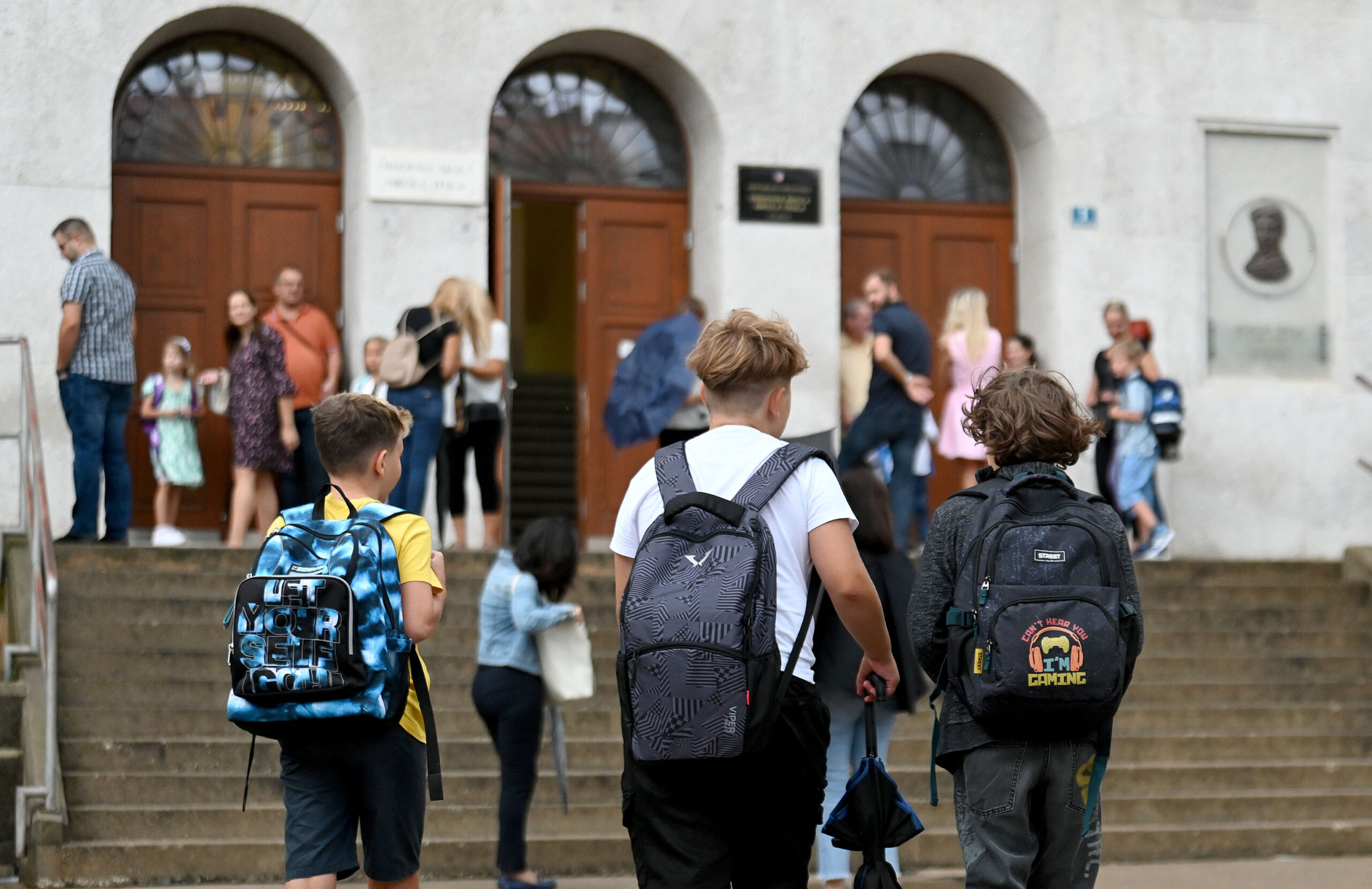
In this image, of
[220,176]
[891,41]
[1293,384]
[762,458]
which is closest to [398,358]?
[220,176]

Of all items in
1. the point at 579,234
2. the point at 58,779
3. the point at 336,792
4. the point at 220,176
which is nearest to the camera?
the point at 336,792

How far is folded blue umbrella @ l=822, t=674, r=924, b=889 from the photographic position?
13.0 ft

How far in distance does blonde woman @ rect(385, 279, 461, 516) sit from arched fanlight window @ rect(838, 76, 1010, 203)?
4627 millimetres

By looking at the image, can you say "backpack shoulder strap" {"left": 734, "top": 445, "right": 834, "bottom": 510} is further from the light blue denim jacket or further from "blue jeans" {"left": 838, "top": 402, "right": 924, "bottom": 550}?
"blue jeans" {"left": 838, "top": 402, "right": 924, "bottom": 550}

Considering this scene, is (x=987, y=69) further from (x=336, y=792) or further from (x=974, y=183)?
(x=336, y=792)

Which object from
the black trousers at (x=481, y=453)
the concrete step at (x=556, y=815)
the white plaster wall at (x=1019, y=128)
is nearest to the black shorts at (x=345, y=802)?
the concrete step at (x=556, y=815)

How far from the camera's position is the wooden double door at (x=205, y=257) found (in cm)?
1206

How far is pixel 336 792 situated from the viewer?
4141 mm

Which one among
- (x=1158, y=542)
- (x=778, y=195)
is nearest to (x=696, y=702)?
(x=1158, y=542)

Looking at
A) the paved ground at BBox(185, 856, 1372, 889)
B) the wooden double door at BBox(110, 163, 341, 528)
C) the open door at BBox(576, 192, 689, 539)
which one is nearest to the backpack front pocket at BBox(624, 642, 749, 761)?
the paved ground at BBox(185, 856, 1372, 889)

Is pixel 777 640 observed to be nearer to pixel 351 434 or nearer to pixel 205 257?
pixel 351 434

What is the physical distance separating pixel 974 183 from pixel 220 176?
20.2 feet

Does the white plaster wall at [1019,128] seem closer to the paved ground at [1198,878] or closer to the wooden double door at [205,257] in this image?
the wooden double door at [205,257]

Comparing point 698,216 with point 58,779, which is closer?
point 58,779
